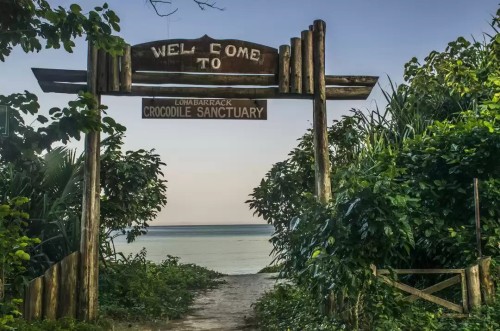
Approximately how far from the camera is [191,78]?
29.9ft

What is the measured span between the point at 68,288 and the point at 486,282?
5671 millimetres

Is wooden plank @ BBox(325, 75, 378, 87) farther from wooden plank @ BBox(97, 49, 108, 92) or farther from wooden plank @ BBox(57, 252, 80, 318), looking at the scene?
wooden plank @ BBox(57, 252, 80, 318)

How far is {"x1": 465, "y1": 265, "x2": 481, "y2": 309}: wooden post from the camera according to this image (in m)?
7.05

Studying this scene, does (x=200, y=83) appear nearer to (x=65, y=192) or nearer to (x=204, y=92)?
(x=204, y=92)

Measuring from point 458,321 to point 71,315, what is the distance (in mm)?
5272

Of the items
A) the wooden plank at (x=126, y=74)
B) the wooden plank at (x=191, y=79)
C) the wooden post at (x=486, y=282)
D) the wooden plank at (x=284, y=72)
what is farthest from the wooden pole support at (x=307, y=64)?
the wooden post at (x=486, y=282)

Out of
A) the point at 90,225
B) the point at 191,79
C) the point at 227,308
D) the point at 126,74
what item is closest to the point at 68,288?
the point at 90,225

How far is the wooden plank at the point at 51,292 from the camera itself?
25.8 feet

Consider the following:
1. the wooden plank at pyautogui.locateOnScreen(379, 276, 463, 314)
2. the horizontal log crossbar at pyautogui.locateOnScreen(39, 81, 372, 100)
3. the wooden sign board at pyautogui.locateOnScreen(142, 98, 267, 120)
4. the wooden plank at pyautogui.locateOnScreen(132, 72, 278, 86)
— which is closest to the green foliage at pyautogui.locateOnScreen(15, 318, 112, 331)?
the wooden sign board at pyautogui.locateOnScreen(142, 98, 267, 120)

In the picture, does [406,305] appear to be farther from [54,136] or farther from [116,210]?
[116,210]

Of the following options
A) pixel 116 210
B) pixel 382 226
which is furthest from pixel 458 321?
pixel 116 210

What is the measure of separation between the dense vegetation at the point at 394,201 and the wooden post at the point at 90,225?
2.74 metres

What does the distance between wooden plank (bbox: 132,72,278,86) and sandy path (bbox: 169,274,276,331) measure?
3.86m

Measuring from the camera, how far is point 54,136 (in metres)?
4.82
